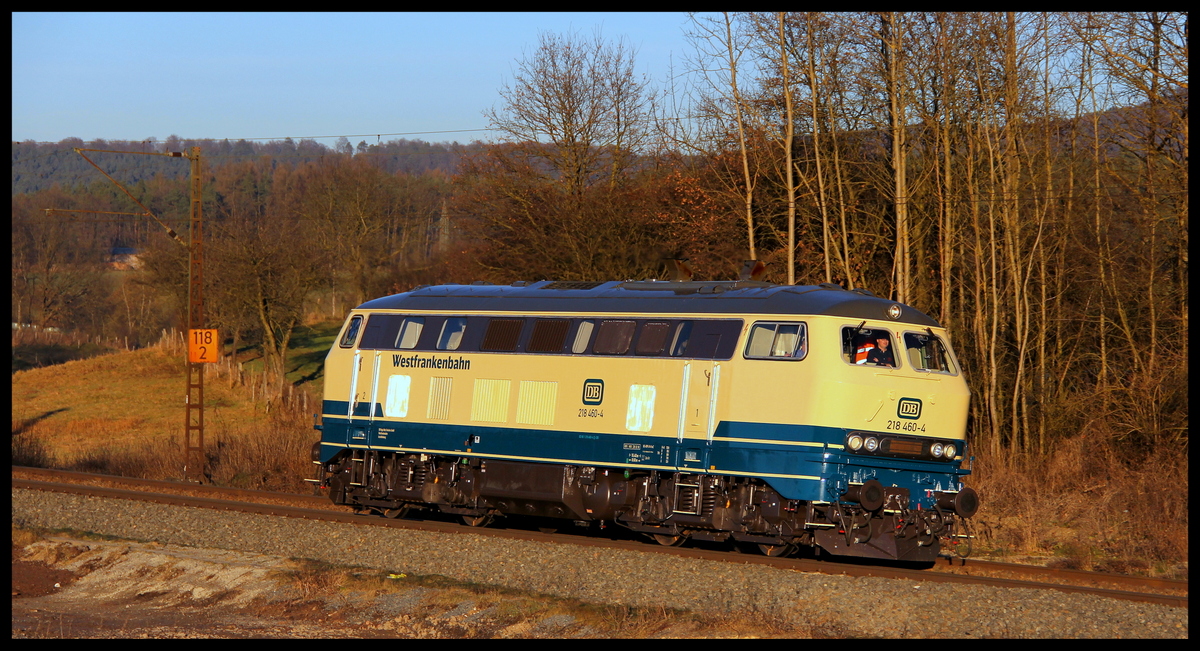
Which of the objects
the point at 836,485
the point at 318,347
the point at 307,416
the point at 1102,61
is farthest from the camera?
the point at 318,347

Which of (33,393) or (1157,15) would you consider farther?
(33,393)

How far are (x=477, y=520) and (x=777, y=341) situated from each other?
5727 mm

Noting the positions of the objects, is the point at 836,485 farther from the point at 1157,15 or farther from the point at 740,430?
the point at 1157,15

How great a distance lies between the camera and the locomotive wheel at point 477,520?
16969 mm

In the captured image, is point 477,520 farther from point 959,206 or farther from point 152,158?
point 152,158

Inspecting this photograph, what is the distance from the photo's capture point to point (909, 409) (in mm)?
13594

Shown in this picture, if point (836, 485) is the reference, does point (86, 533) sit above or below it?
below

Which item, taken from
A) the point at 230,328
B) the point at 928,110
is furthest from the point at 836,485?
the point at 230,328

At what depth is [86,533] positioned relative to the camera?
56.1ft

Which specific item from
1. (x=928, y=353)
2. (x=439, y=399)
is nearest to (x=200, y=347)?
(x=439, y=399)

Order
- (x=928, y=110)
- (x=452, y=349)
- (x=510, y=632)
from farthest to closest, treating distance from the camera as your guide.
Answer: (x=928, y=110)
(x=452, y=349)
(x=510, y=632)

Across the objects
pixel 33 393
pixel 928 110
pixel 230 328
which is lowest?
pixel 33 393

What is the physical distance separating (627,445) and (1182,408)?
10415 mm

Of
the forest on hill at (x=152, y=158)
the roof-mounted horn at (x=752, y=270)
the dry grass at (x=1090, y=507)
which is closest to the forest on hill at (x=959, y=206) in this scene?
the dry grass at (x=1090, y=507)
